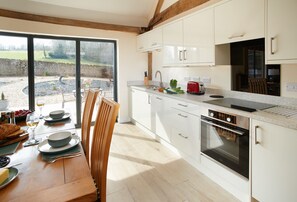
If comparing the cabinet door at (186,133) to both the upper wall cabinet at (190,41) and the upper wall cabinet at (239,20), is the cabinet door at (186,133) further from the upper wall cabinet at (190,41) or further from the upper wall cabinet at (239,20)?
the upper wall cabinet at (239,20)

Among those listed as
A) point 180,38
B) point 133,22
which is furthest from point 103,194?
point 133,22

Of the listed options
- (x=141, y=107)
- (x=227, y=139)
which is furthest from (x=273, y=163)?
(x=141, y=107)

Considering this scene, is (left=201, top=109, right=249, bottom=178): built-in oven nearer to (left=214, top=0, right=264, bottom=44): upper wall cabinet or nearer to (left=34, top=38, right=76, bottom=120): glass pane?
(left=214, top=0, right=264, bottom=44): upper wall cabinet

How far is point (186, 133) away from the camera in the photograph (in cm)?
256

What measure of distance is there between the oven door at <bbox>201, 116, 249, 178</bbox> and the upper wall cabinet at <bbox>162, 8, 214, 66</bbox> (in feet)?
2.88

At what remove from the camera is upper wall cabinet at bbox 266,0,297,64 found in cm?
160

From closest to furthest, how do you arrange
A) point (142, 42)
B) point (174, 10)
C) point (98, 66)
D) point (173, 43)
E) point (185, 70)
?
point (173, 43), point (185, 70), point (174, 10), point (142, 42), point (98, 66)

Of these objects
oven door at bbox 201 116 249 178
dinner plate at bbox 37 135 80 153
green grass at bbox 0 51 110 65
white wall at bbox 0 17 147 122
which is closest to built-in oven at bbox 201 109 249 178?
oven door at bbox 201 116 249 178

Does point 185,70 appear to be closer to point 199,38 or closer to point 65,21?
point 199,38

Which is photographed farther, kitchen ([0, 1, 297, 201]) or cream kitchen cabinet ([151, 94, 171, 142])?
cream kitchen cabinet ([151, 94, 171, 142])

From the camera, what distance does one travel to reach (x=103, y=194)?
114 centimetres

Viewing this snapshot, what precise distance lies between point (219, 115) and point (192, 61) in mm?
1080

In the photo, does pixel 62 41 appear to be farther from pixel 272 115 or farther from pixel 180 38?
pixel 272 115

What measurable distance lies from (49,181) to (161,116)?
2396 millimetres
